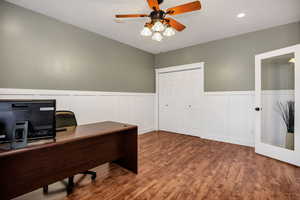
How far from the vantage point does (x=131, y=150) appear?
6.88 feet

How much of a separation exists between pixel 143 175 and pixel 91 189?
0.69 metres

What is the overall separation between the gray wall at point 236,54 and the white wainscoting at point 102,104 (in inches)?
73.2

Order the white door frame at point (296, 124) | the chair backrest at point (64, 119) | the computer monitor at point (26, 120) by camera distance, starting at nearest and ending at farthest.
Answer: the computer monitor at point (26, 120) → the chair backrest at point (64, 119) → the white door frame at point (296, 124)

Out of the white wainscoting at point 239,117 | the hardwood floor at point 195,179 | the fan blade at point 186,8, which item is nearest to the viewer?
the hardwood floor at point 195,179

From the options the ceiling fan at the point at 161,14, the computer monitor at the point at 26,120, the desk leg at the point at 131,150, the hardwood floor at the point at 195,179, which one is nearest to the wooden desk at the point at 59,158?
the desk leg at the point at 131,150

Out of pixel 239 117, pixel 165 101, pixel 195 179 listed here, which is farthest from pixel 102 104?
pixel 239 117

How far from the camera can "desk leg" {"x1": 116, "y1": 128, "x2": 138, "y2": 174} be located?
205cm

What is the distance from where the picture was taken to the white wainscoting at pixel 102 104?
2.44m

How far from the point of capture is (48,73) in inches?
99.9

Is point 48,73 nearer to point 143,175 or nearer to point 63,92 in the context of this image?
point 63,92

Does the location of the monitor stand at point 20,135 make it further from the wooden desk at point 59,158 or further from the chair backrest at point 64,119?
the chair backrest at point 64,119

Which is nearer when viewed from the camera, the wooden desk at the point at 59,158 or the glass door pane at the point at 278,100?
the wooden desk at the point at 59,158

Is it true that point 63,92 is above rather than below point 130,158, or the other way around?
above

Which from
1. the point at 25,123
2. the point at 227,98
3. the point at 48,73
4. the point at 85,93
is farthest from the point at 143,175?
the point at 227,98
